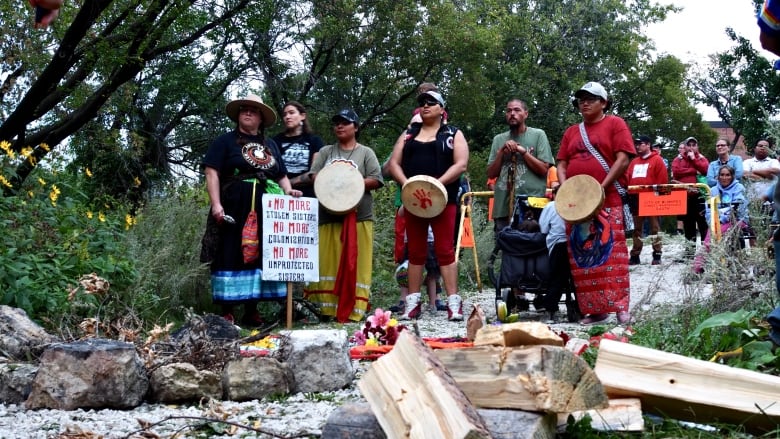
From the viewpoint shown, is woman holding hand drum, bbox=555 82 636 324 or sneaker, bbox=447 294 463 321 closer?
woman holding hand drum, bbox=555 82 636 324

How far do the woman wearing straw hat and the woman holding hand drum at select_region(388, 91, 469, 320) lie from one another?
39.7 inches

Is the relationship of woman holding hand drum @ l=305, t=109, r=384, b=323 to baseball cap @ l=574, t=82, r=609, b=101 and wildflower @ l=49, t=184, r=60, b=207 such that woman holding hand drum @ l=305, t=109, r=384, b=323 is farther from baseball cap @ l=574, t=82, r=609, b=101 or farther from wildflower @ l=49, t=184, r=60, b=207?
wildflower @ l=49, t=184, r=60, b=207

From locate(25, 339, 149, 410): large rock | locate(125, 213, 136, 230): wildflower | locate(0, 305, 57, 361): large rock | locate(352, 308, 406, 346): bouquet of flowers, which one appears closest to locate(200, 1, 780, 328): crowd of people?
locate(125, 213, 136, 230): wildflower

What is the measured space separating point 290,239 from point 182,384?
3797 millimetres

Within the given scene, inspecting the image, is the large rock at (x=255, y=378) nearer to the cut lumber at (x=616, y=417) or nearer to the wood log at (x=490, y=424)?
the wood log at (x=490, y=424)

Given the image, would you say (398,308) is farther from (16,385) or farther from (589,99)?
(16,385)

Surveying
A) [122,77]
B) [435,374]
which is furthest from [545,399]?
[122,77]

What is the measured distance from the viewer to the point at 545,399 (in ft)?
9.62

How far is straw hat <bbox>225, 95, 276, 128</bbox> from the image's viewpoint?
26.1 feet

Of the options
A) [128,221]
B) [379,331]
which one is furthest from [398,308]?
[379,331]

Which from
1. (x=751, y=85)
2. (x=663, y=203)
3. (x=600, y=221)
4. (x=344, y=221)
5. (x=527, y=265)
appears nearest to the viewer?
(x=600, y=221)

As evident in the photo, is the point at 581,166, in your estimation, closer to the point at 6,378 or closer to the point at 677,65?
the point at 6,378

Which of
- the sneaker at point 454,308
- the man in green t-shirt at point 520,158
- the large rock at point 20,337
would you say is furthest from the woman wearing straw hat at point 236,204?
the large rock at point 20,337

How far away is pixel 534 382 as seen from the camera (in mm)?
2975
